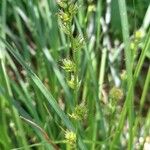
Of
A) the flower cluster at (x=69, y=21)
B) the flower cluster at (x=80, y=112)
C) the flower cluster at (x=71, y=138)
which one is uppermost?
the flower cluster at (x=69, y=21)

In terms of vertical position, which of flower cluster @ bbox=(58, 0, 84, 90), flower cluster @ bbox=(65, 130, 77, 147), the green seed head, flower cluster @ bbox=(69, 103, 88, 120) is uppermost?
flower cluster @ bbox=(58, 0, 84, 90)

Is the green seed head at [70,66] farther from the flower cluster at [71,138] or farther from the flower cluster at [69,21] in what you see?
the flower cluster at [71,138]

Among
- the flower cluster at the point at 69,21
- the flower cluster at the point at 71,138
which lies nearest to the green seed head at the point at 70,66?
the flower cluster at the point at 69,21

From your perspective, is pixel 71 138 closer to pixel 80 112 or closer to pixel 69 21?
pixel 80 112

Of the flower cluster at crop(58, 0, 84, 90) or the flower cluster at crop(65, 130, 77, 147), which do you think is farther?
the flower cluster at crop(65, 130, 77, 147)

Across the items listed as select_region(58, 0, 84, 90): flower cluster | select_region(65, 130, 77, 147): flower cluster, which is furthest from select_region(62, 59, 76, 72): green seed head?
select_region(65, 130, 77, 147): flower cluster

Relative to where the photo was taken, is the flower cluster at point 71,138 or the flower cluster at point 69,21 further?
the flower cluster at point 71,138

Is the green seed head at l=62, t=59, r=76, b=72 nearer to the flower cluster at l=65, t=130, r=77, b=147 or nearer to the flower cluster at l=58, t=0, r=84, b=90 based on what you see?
the flower cluster at l=58, t=0, r=84, b=90

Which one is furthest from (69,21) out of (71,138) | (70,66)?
(71,138)

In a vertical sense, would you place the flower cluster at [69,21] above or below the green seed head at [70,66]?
above

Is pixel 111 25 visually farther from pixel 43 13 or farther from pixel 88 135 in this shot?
pixel 88 135

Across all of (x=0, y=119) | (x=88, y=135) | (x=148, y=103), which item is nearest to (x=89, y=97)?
(x=88, y=135)
